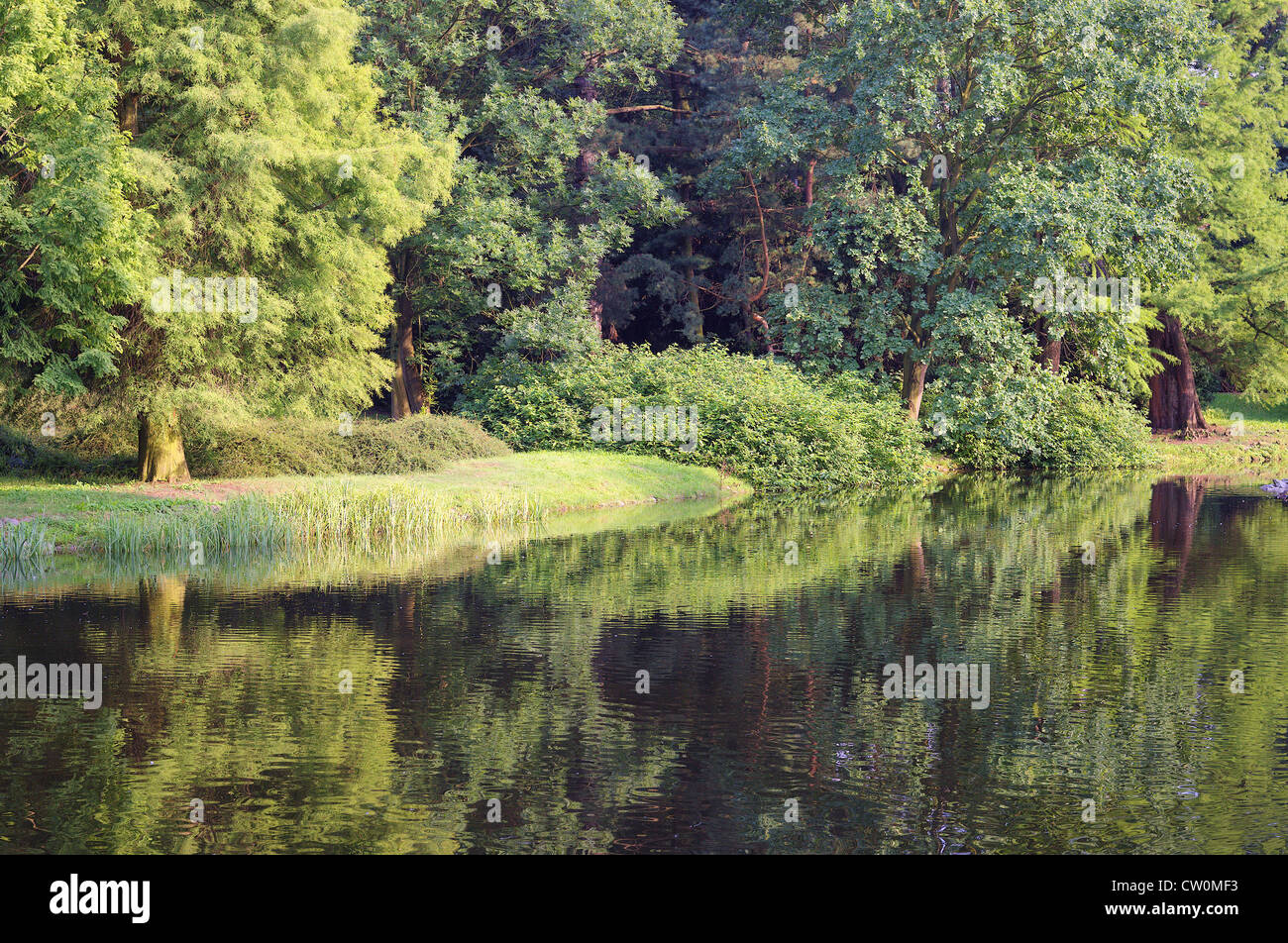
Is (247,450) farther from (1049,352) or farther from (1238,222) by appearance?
(1238,222)

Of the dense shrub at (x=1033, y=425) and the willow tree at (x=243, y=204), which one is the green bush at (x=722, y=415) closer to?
the dense shrub at (x=1033, y=425)

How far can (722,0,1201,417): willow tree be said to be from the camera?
39062 mm

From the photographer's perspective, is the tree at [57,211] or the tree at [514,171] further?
the tree at [514,171]

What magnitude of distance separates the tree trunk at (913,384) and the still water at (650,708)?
68.9 feet

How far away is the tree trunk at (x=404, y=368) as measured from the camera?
4156 cm

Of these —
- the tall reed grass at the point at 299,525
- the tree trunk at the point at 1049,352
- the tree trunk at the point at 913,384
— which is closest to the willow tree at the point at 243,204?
the tall reed grass at the point at 299,525

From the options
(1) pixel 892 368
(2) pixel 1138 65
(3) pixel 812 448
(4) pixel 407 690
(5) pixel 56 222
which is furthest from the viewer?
(1) pixel 892 368

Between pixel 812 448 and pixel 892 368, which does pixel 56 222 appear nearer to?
pixel 812 448

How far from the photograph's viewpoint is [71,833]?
335 inches

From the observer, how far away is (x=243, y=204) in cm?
2712

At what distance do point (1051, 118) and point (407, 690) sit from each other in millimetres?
35831

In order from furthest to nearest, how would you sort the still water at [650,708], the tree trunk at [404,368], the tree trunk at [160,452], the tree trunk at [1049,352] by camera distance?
1. the tree trunk at [1049,352]
2. the tree trunk at [404,368]
3. the tree trunk at [160,452]
4. the still water at [650,708]

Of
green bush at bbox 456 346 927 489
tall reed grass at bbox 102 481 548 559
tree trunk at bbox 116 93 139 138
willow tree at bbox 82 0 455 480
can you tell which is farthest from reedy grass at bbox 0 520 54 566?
green bush at bbox 456 346 927 489
